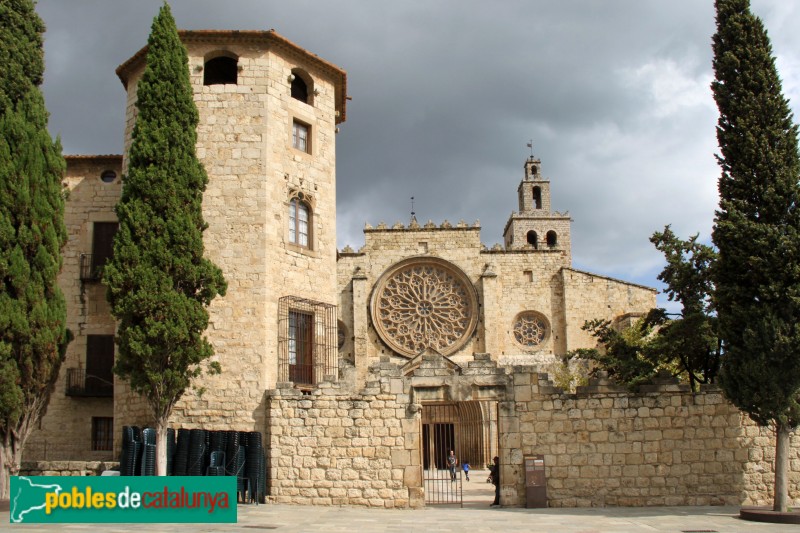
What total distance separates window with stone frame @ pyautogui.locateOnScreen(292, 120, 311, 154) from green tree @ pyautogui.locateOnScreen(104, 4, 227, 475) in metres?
3.02

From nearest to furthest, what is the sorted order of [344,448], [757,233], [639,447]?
[757,233], [639,447], [344,448]

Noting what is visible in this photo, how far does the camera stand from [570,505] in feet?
50.9

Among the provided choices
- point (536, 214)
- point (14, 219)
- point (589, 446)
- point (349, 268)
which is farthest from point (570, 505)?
point (536, 214)

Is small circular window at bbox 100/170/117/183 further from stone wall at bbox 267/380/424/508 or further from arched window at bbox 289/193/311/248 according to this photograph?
stone wall at bbox 267/380/424/508

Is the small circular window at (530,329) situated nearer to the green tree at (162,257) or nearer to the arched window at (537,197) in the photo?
the arched window at (537,197)

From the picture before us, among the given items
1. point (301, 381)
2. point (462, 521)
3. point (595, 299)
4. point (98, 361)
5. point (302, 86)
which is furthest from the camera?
point (595, 299)

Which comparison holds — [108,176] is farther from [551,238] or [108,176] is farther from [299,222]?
[551,238]

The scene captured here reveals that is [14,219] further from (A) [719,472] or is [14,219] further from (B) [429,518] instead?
(A) [719,472]

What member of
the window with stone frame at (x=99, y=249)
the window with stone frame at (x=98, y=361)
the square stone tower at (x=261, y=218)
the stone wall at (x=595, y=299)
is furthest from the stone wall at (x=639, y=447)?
the stone wall at (x=595, y=299)

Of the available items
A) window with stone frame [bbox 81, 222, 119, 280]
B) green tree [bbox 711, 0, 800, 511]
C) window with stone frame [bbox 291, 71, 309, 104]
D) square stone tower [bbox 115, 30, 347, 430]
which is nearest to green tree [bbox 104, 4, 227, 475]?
square stone tower [bbox 115, 30, 347, 430]

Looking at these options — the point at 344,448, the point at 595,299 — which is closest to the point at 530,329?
the point at 595,299

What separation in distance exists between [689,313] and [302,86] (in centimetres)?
1072

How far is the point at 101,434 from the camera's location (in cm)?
1873

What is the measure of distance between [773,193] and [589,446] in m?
5.87
